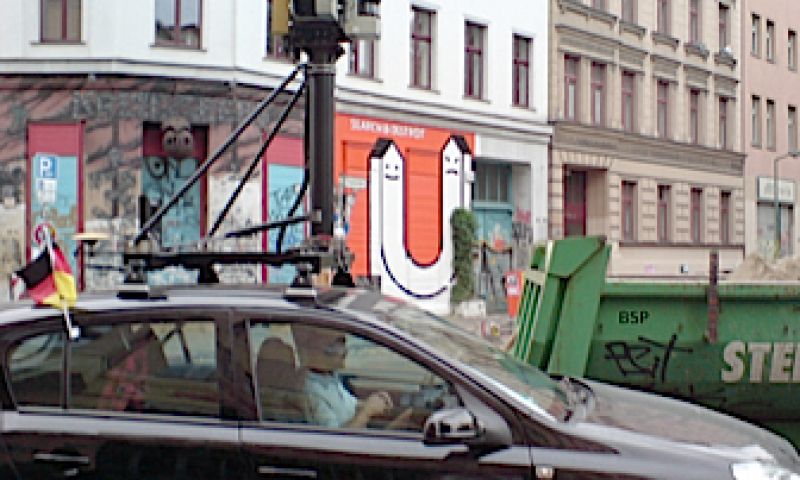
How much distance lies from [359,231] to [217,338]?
2135 cm

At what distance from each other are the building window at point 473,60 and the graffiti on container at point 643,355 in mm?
22425

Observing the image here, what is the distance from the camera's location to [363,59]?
85.7 feet

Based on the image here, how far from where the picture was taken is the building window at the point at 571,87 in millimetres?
32312

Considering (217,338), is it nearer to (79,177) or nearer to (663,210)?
(79,177)

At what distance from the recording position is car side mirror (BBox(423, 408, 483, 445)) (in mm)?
4363

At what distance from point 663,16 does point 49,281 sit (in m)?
35.3

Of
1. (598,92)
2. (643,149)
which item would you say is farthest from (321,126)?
(643,149)

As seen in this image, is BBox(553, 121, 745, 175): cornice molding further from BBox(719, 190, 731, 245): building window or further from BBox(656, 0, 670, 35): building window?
BBox(656, 0, 670, 35): building window

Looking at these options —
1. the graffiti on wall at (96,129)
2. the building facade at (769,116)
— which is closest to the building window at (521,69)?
the graffiti on wall at (96,129)

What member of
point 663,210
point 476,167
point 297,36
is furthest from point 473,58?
point 297,36

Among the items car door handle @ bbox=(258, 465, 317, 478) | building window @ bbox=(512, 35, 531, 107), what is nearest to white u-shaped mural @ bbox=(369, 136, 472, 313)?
building window @ bbox=(512, 35, 531, 107)

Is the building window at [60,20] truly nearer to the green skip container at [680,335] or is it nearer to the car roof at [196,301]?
the green skip container at [680,335]

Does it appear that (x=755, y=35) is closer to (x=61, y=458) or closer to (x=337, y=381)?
(x=337, y=381)

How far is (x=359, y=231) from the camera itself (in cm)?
2605
